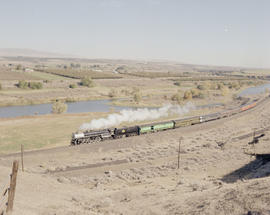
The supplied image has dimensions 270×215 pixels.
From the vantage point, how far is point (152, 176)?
32.5 m

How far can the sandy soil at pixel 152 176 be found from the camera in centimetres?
1700

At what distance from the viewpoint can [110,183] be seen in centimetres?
3041

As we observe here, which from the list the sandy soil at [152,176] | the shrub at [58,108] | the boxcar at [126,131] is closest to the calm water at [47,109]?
the shrub at [58,108]

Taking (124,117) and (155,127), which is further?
(124,117)

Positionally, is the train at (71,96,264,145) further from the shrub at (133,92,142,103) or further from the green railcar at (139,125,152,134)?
the shrub at (133,92,142,103)

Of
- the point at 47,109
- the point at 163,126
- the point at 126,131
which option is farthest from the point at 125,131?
the point at 47,109

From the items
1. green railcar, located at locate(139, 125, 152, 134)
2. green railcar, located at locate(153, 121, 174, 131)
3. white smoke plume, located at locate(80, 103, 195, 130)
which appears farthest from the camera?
green railcar, located at locate(153, 121, 174, 131)

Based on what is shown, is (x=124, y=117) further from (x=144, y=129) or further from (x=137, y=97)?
(x=137, y=97)

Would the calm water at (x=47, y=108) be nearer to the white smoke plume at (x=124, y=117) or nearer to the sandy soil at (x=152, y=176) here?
the white smoke plume at (x=124, y=117)

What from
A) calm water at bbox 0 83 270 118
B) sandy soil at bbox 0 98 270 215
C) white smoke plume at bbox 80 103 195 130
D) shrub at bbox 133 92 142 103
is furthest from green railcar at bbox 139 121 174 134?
shrub at bbox 133 92 142 103

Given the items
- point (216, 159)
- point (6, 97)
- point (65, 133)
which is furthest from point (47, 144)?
point (6, 97)

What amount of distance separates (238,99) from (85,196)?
119871 millimetres

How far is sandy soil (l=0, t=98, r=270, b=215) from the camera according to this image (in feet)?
55.8

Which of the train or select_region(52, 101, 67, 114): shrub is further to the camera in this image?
select_region(52, 101, 67, 114): shrub
